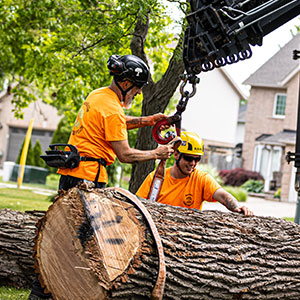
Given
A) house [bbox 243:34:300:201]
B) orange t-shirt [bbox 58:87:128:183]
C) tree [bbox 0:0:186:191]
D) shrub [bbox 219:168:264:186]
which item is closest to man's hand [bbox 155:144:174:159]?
orange t-shirt [bbox 58:87:128:183]

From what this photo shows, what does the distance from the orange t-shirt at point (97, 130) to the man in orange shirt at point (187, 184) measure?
91 cm

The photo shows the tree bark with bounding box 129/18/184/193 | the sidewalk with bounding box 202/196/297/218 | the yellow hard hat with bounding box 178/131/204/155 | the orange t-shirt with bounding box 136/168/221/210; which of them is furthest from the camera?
the sidewalk with bounding box 202/196/297/218

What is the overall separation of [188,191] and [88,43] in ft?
18.8

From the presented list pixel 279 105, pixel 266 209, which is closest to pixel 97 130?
pixel 266 209

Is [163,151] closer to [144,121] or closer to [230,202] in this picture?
[144,121]

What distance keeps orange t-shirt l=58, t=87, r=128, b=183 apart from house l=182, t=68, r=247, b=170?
2888 centimetres

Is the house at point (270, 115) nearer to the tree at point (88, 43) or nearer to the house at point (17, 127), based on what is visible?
the house at point (17, 127)

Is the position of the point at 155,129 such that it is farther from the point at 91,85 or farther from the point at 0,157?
the point at 0,157

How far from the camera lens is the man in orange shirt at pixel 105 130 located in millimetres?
4328

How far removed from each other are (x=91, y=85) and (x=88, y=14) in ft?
9.14

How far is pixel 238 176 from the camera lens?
29.5 metres

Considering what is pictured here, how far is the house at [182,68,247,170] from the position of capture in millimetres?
33816

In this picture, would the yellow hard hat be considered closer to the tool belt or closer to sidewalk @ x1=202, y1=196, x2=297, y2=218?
the tool belt

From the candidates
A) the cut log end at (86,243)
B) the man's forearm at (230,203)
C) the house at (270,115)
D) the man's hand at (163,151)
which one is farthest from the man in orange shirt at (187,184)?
the house at (270,115)
